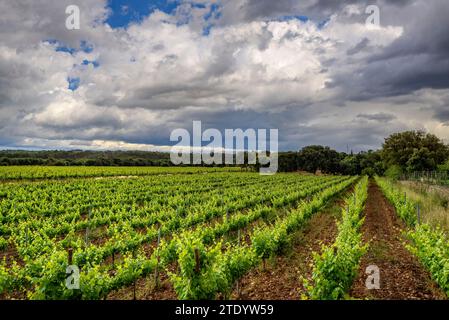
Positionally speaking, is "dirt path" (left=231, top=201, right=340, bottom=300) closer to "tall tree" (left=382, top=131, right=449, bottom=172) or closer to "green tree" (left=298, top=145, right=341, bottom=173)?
"tall tree" (left=382, top=131, right=449, bottom=172)

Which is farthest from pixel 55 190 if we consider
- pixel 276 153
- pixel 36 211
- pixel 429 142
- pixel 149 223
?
pixel 276 153

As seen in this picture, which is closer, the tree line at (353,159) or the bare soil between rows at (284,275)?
the bare soil between rows at (284,275)

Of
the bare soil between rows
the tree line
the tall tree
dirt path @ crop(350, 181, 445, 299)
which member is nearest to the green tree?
the tree line

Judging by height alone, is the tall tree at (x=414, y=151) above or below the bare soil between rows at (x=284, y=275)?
above

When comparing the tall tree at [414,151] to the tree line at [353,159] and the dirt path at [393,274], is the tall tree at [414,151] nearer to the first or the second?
the tree line at [353,159]

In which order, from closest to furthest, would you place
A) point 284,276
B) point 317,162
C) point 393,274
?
point 284,276 < point 393,274 < point 317,162

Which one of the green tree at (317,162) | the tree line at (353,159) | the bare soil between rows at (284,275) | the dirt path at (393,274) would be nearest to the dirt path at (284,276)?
the bare soil between rows at (284,275)

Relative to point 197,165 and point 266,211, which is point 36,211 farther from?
point 197,165

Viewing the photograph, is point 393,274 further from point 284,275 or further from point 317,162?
point 317,162

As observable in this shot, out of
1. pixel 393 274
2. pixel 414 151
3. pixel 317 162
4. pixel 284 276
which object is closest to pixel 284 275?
pixel 284 276

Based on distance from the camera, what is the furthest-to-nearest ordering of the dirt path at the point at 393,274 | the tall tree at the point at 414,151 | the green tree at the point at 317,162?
the green tree at the point at 317,162, the tall tree at the point at 414,151, the dirt path at the point at 393,274
